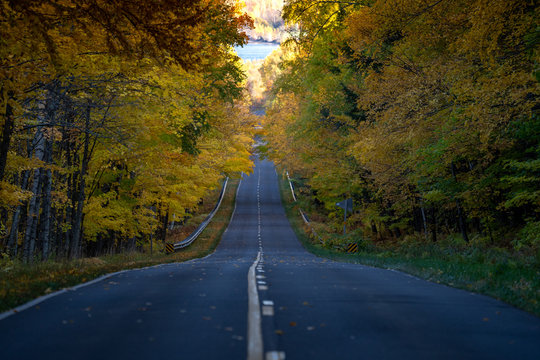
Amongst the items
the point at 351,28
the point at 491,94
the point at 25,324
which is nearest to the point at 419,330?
the point at 25,324

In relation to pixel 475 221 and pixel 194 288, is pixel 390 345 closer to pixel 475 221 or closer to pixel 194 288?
pixel 194 288

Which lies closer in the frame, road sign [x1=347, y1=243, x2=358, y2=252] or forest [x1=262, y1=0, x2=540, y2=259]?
forest [x1=262, y1=0, x2=540, y2=259]

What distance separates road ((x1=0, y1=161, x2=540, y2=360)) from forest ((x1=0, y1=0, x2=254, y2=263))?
150 inches

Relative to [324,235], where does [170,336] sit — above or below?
below

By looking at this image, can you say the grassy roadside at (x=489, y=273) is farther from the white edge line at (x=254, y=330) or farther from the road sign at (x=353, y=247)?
the road sign at (x=353, y=247)

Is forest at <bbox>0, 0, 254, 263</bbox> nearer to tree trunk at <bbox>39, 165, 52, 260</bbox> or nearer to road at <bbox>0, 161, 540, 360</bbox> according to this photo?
tree trunk at <bbox>39, 165, 52, 260</bbox>

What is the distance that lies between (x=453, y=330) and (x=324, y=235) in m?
30.5

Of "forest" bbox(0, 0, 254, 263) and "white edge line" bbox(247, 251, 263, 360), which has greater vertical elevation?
"forest" bbox(0, 0, 254, 263)

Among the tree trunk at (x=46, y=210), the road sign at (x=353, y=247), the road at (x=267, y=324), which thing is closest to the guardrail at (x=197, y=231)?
the road sign at (x=353, y=247)

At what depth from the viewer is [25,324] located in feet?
19.4

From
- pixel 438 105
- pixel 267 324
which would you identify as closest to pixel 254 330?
pixel 267 324

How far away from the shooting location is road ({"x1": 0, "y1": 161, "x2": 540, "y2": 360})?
4832mm

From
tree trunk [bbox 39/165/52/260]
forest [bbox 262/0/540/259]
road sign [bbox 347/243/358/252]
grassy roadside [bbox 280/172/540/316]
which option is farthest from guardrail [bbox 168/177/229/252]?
grassy roadside [bbox 280/172/540/316]

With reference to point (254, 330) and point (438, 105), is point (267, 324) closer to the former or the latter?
point (254, 330)
